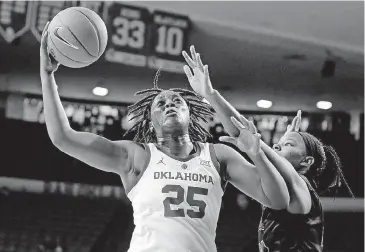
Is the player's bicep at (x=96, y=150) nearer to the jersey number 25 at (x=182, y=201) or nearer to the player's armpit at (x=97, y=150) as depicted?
the player's armpit at (x=97, y=150)

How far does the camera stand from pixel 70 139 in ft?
7.38

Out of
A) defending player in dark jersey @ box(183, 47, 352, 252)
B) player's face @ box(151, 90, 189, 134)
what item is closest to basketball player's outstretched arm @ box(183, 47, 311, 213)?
defending player in dark jersey @ box(183, 47, 352, 252)

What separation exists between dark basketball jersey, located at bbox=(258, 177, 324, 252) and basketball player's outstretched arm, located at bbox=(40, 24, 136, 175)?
34.0 inches

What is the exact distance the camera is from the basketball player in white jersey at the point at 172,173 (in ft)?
7.15

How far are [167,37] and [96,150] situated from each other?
2754 mm

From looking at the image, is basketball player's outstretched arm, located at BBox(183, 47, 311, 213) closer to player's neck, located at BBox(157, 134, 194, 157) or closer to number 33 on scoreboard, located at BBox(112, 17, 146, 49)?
player's neck, located at BBox(157, 134, 194, 157)

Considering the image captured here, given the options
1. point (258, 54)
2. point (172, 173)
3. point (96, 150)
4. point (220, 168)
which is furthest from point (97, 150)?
point (258, 54)

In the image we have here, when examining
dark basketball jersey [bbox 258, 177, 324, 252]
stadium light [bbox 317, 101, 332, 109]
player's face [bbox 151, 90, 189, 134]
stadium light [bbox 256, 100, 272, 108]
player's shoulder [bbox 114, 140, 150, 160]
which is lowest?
dark basketball jersey [bbox 258, 177, 324, 252]

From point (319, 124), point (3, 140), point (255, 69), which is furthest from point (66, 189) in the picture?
point (319, 124)

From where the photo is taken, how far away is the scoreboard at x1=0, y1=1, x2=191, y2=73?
4758 millimetres

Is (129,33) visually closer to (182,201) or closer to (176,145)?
(176,145)

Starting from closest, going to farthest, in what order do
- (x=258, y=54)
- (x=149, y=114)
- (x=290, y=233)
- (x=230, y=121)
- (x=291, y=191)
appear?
(x=230, y=121) < (x=291, y=191) < (x=290, y=233) < (x=149, y=114) < (x=258, y=54)

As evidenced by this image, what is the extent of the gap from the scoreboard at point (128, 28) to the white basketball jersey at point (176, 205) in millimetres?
2686

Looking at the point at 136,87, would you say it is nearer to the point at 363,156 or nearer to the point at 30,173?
the point at 30,173
